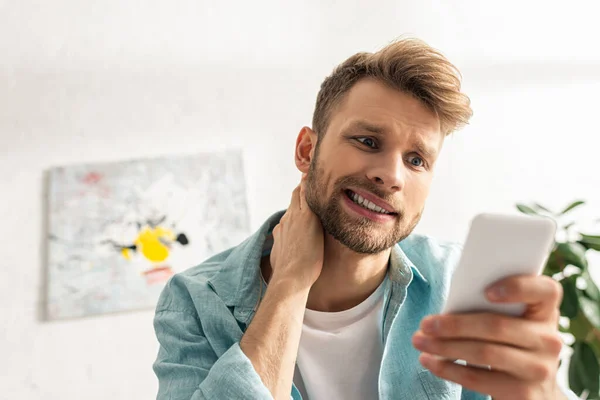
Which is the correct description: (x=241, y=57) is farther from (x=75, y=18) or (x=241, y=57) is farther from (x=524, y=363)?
(x=524, y=363)

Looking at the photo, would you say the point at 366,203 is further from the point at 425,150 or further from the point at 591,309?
the point at 591,309

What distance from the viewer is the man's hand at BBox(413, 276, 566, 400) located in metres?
0.71

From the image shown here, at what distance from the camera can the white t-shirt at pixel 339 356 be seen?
1.30 m

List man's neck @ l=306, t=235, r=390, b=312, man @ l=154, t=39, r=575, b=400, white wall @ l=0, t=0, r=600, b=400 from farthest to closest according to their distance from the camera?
white wall @ l=0, t=0, r=600, b=400 < man's neck @ l=306, t=235, r=390, b=312 < man @ l=154, t=39, r=575, b=400

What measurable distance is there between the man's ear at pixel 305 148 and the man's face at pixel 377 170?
152mm

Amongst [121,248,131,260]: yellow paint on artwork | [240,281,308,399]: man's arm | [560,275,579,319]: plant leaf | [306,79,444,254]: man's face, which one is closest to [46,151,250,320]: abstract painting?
[121,248,131,260]: yellow paint on artwork

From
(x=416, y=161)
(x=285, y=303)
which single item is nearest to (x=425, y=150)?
(x=416, y=161)

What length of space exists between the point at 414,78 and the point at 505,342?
76 cm

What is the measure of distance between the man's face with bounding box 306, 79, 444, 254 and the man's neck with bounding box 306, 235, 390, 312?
9 cm

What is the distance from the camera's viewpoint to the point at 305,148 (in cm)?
153

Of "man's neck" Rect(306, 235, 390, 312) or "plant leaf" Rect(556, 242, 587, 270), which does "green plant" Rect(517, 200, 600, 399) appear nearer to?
"plant leaf" Rect(556, 242, 587, 270)

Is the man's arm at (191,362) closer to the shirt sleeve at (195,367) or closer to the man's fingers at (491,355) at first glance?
the shirt sleeve at (195,367)

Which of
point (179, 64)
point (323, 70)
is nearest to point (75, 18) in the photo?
point (179, 64)

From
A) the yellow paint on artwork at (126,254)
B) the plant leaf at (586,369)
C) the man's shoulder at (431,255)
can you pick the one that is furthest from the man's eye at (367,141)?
the yellow paint on artwork at (126,254)
